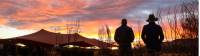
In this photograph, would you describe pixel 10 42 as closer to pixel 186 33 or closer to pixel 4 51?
pixel 4 51

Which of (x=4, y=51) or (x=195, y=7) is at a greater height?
(x=195, y=7)

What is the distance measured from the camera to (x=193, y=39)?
352 inches

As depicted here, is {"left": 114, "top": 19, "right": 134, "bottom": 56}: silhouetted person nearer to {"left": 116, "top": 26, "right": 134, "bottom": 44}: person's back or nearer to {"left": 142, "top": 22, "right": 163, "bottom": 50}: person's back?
{"left": 116, "top": 26, "right": 134, "bottom": 44}: person's back

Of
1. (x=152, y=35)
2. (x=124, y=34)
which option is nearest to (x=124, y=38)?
(x=124, y=34)

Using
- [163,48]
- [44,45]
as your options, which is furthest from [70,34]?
[44,45]

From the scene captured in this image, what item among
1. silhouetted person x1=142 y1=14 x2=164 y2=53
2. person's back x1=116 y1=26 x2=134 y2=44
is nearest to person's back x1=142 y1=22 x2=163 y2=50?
silhouetted person x1=142 y1=14 x2=164 y2=53

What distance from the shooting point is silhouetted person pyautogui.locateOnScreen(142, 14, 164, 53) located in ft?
33.5

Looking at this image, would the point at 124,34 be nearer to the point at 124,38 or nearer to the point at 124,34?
the point at 124,34

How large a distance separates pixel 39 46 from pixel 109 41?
5.94 m

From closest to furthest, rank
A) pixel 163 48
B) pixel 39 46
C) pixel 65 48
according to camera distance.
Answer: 1. pixel 163 48
2. pixel 65 48
3. pixel 39 46

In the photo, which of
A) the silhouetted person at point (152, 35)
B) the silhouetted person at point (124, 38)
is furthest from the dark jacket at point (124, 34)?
the silhouetted person at point (152, 35)

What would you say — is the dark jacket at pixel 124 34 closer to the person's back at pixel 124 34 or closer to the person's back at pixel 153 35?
the person's back at pixel 124 34

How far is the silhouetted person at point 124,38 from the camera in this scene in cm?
1089

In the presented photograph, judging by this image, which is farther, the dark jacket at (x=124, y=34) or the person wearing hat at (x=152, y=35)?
the dark jacket at (x=124, y=34)
